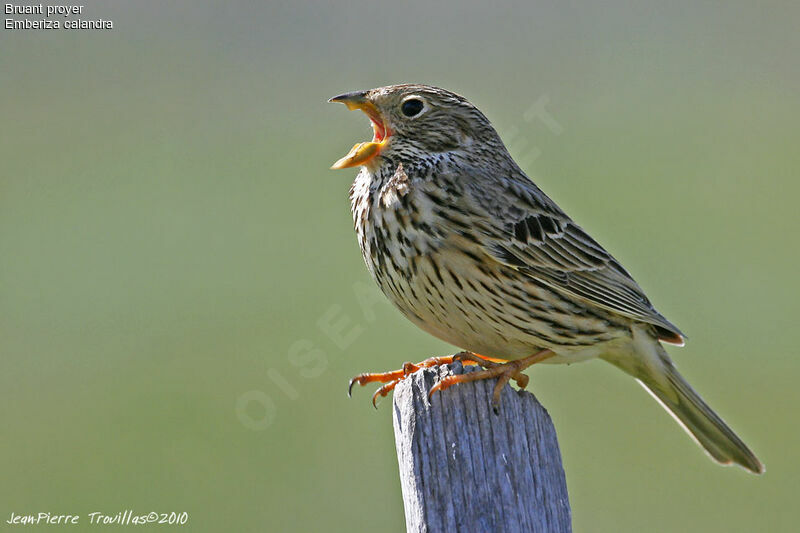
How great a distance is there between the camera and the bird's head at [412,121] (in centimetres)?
616

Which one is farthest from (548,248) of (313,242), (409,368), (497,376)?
(313,242)

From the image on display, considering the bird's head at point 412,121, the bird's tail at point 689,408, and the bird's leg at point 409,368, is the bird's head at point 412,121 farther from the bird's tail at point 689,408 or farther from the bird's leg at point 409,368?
the bird's tail at point 689,408

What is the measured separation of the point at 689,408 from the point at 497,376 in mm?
2104

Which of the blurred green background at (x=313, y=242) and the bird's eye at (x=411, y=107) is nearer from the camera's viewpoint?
the bird's eye at (x=411, y=107)

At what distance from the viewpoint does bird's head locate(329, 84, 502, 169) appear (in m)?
6.16

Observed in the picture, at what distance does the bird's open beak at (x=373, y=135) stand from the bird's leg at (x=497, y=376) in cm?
123

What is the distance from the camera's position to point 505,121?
1457 centimetres

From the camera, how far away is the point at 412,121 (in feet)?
20.4

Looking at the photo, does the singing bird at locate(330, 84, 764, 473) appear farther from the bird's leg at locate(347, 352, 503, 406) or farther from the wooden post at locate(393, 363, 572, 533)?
the wooden post at locate(393, 363, 572, 533)

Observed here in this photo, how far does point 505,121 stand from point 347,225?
7.68ft

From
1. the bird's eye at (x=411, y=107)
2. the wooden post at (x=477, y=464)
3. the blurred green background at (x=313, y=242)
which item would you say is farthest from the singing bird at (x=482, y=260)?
the blurred green background at (x=313, y=242)

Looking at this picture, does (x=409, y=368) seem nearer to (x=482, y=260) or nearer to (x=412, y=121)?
(x=482, y=260)

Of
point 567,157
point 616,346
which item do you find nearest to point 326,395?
point 616,346

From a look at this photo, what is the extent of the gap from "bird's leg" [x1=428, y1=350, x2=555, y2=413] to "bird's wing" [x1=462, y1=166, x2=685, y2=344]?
1.54ft
